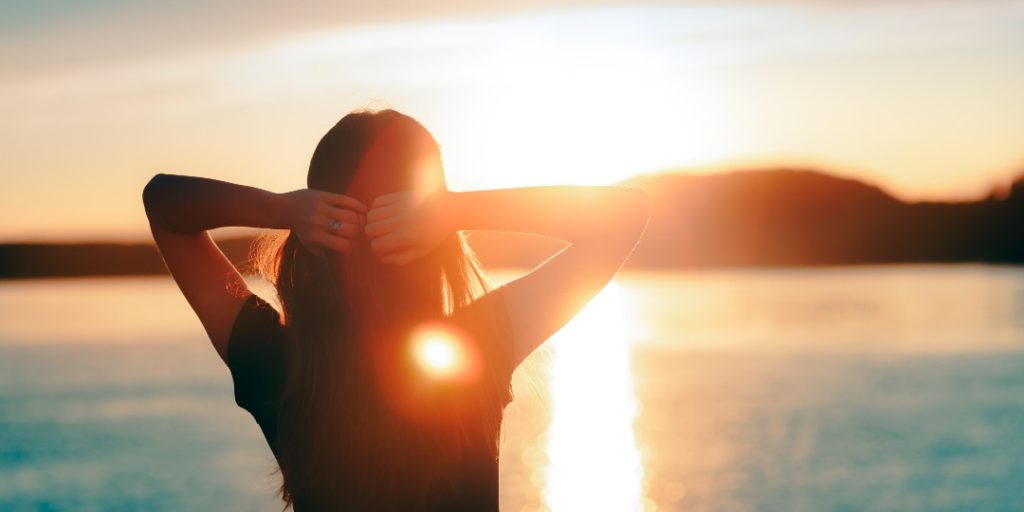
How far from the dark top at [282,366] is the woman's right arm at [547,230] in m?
0.04

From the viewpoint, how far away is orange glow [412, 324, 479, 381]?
181 centimetres

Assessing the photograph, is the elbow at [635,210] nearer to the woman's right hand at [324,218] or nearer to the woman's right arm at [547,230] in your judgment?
the woman's right arm at [547,230]

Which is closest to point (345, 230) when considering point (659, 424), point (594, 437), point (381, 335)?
point (381, 335)

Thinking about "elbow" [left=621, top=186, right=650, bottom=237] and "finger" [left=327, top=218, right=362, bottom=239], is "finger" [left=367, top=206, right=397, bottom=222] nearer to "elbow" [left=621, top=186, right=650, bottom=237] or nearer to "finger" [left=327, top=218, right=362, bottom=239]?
"finger" [left=327, top=218, right=362, bottom=239]

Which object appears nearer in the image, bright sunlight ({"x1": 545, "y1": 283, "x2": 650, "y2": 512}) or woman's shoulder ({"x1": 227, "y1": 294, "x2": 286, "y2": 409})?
woman's shoulder ({"x1": 227, "y1": 294, "x2": 286, "y2": 409})

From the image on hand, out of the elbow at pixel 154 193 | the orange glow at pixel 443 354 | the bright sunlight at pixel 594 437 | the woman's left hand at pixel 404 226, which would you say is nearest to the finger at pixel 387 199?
the woman's left hand at pixel 404 226

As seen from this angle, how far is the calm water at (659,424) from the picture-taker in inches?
923

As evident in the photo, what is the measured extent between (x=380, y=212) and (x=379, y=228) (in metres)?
0.03

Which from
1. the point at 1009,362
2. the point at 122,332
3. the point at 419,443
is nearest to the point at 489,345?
the point at 419,443

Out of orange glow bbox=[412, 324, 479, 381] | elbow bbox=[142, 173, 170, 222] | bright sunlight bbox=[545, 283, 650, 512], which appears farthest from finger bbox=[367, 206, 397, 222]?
bright sunlight bbox=[545, 283, 650, 512]

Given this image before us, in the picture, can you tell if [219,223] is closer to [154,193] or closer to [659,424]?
[154,193]

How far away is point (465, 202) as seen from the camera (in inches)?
72.0

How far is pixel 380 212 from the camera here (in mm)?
1725

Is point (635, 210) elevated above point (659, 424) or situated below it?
above
